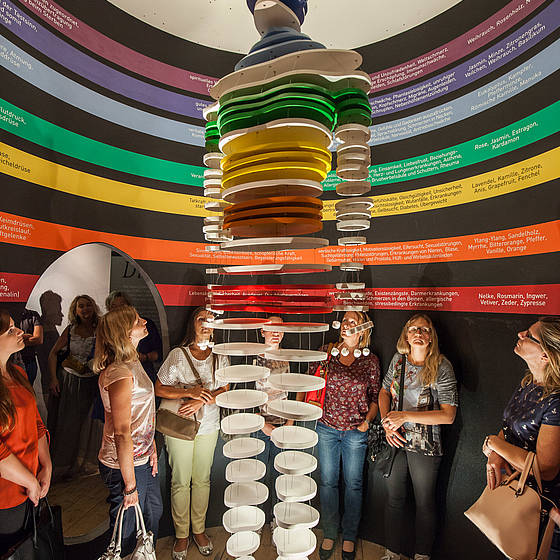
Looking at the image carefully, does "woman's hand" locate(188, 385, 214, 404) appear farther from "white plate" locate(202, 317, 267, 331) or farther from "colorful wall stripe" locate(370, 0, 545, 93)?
"colorful wall stripe" locate(370, 0, 545, 93)

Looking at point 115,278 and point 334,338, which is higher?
point 115,278

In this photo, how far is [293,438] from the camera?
4.10ft

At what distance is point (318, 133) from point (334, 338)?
6.93ft

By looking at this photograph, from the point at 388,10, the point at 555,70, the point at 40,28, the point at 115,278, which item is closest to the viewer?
the point at 555,70

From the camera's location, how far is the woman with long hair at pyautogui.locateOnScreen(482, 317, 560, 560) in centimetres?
176

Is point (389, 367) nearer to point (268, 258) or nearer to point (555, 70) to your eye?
point (268, 258)

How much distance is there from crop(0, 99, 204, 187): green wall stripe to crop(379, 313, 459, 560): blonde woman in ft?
6.79

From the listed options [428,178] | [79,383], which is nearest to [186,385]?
[79,383]

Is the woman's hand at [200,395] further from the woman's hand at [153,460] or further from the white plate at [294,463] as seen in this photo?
the white plate at [294,463]

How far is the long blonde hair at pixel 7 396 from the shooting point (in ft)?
5.54

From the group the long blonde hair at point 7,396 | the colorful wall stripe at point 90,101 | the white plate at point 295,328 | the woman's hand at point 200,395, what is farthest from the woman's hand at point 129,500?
the colorful wall stripe at point 90,101

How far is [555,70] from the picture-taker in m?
2.05

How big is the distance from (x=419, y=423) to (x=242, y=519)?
154 centimetres

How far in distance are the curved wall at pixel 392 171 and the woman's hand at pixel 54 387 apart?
1.71ft
